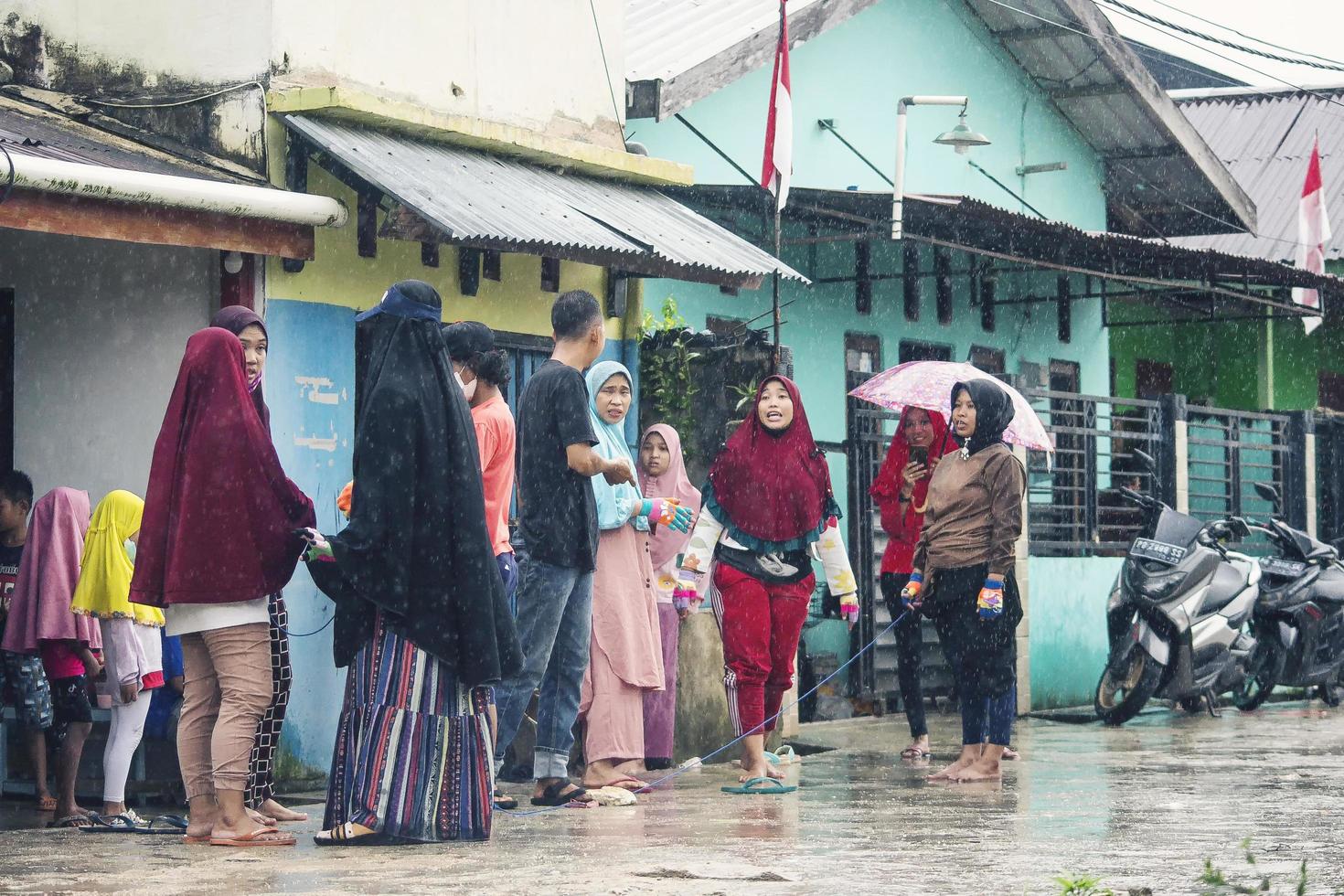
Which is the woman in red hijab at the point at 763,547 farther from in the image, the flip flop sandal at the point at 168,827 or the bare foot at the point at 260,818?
the flip flop sandal at the point at 168,827

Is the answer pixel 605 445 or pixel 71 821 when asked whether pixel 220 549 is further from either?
pixel 605 445

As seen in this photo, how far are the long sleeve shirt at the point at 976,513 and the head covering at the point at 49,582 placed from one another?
378 centimetres

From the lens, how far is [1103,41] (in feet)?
52.5

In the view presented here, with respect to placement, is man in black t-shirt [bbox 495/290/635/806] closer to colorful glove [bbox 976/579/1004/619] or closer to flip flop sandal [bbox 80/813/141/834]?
flip flop sandal [bbox 80/813/141/834]

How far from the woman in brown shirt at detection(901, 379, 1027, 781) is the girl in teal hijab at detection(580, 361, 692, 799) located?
5.03 feet

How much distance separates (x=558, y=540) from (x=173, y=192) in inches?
83.0

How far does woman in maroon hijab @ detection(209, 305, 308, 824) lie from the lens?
6820 millimetres

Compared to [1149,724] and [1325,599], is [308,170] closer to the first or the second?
[1149,724]

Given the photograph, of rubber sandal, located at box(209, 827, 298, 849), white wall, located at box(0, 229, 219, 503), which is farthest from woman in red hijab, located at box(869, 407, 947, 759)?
rubber sandal, located at box(209, 827, 298, 849)

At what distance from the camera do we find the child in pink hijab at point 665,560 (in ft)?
31.2

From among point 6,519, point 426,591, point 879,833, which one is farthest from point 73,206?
point 879,833

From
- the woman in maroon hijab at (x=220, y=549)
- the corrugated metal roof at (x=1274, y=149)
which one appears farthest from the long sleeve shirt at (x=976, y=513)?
the corrugated metal roof at (x=1274, y=149)

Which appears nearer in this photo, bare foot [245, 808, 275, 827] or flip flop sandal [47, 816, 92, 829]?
bare foot [245, 808, 275, 827]

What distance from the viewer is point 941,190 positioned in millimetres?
16438
